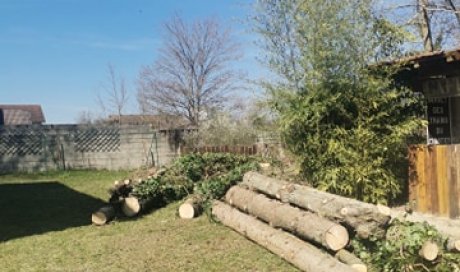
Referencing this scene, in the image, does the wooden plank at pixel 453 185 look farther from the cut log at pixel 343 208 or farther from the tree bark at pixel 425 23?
the tree bark at pixel 425 23

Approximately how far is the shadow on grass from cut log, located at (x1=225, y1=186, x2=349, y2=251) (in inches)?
116

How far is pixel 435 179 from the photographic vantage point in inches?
294

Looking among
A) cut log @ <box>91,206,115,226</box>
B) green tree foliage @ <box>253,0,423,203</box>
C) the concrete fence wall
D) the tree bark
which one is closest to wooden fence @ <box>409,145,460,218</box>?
green tree foliage @ <box>253,0,423,203</box>

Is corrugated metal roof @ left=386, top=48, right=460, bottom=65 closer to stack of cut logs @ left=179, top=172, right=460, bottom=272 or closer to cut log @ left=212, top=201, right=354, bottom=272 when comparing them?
stack of cut logs @ left=179, top=172, right=460, bottom=272

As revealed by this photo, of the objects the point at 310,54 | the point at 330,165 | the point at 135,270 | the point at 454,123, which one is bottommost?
the point at 135,270

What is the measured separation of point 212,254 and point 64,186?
764 centimetres

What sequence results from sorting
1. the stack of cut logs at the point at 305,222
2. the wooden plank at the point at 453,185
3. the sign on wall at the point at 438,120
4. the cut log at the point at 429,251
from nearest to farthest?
the cut log at the point at 429,251
the stack of cut logs at the point at 305,222
the wooden plank at the point at 453,185
the sign on wall at the point at 438,120

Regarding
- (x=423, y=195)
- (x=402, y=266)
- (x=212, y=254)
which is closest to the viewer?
(x=402, y=266)

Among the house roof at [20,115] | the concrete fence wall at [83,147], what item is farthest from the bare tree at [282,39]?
the house roof at [20,115]

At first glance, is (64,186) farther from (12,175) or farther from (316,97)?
(316,97)

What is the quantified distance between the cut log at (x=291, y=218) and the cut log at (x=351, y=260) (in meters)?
0.08

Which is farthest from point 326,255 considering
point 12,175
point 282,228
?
point 12,175

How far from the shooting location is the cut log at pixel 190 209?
8.57 m

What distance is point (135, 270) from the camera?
589 centimetres
